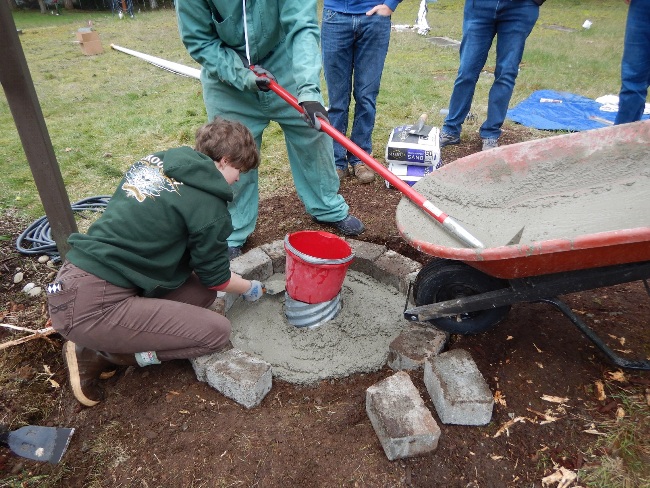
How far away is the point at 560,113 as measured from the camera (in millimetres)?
5605

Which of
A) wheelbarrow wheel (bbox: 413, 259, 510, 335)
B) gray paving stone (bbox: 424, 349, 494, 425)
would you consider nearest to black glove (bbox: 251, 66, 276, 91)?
wheelbarrow wheel (bbox: 413, 259, 510, 335)

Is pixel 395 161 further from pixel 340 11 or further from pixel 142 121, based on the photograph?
pixel 142 121

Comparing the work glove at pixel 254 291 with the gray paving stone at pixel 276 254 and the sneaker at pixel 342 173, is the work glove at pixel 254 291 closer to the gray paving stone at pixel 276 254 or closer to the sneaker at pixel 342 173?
the gray paving stone at pixel 276 254

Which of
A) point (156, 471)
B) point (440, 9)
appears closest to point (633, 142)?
point (156, 471)

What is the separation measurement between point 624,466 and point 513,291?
0.74 meters

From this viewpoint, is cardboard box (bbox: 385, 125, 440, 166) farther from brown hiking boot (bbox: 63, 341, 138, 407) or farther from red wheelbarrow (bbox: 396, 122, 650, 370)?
brown hiking boot (bbox: 63, 341, 138, 407)

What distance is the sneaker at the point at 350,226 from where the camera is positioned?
3.36 metres

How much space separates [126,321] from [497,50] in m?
4.02

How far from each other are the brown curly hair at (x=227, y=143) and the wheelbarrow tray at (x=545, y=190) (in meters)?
0.78

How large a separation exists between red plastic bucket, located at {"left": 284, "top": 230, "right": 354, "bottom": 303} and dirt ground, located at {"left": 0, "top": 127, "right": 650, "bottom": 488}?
0.46 m

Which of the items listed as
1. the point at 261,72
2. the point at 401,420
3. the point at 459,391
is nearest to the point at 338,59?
the point at 261,72

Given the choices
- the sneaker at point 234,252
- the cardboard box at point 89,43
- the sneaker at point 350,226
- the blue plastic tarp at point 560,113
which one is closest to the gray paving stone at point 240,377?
the sneaker at point 234,252

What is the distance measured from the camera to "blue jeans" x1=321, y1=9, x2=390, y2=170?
3.72 m

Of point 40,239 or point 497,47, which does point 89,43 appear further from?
point 497,47
